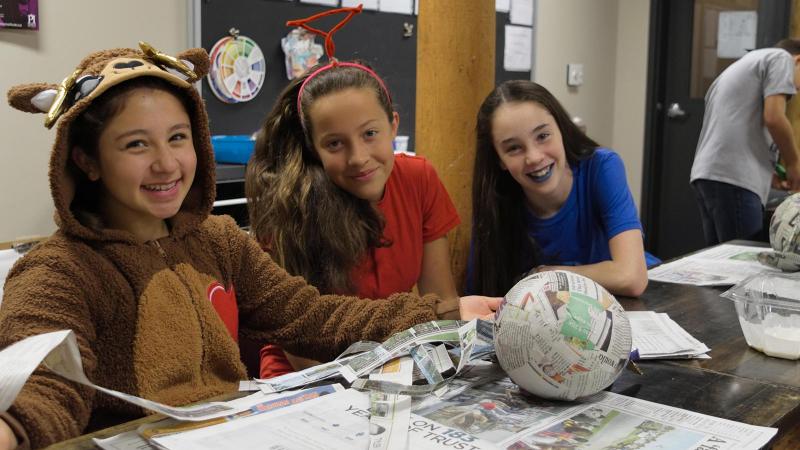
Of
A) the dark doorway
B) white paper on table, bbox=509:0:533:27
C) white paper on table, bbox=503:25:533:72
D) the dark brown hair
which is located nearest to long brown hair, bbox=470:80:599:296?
the dark brown hair

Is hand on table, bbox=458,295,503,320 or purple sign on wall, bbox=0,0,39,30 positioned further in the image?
purple sign on wall, bbox=0,0,39,30

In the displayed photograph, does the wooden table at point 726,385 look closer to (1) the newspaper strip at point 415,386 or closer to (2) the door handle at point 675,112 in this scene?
(1) the newspaper strip at point 415,386

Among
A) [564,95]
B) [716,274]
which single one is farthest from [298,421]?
[564,95]

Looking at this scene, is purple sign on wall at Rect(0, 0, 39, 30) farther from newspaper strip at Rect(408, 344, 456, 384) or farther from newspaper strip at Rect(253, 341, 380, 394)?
newspaper strip at Rect(408, 344, 456, 384)

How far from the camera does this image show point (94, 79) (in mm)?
1207

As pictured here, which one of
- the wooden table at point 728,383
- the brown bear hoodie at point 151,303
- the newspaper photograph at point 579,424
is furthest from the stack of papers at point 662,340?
the brown bear hoodie at point 151,303

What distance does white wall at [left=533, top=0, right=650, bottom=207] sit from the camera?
5297mm

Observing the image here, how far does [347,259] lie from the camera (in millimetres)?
1880

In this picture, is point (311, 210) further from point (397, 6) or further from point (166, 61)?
point (397, 6)

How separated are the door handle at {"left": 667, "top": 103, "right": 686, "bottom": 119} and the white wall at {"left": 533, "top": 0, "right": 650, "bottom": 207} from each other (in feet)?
0.61

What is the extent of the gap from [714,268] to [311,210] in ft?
3.96

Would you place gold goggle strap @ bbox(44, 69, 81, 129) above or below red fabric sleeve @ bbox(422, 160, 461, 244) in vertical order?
above

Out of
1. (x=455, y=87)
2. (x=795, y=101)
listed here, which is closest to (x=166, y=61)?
(x=455, y=87)

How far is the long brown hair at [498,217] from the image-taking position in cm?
226
